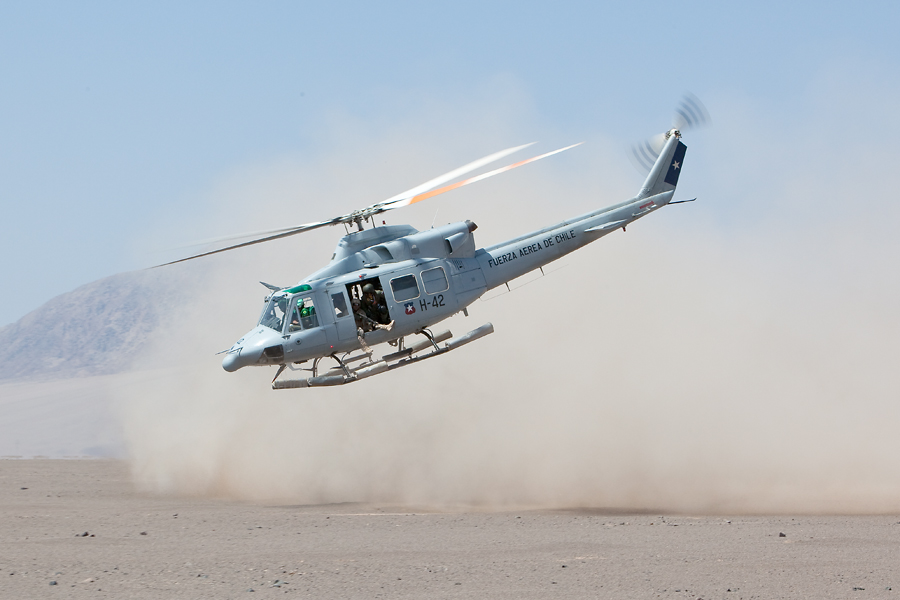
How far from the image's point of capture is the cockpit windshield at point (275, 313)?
1859cm

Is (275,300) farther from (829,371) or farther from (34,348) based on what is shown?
(34,348)

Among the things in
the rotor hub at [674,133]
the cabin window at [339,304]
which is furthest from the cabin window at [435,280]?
the rotor hub at [674,133]

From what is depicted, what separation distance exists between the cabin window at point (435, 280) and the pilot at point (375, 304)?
99 cm

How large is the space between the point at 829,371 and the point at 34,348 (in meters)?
133

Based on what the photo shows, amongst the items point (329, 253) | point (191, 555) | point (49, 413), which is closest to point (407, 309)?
point (191, 555)

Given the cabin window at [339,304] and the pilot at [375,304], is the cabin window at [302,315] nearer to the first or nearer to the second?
the cabin window at [339,304]

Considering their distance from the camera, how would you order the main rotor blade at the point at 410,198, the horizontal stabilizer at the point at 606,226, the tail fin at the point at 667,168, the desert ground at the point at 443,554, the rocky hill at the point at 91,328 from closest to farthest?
the desert ground at the point at 443,554 → the main rotor blade at the point at 410,198 → the horizontal stabilizer at the point at 606,226 → the tail fin at the point at 667,168 → the rocky hill at the point at 91,328

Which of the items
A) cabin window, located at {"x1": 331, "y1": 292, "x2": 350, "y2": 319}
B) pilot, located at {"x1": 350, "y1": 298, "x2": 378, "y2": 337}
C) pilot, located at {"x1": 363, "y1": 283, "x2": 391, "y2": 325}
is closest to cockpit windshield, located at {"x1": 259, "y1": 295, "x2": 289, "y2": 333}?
cabin window, located at {"x1": 331, "y1": 292, "x2": 350, "y2": 319}

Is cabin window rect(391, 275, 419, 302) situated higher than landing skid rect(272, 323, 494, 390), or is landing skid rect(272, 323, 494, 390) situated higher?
cabin window rect(391, 275, 419, 302)

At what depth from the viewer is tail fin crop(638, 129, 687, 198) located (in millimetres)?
22875

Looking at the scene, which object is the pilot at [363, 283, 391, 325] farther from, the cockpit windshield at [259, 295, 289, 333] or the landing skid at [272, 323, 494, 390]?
the cockpit windshield at [259, 295, 289, 333]

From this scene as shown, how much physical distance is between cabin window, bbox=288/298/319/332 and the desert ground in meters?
4.04

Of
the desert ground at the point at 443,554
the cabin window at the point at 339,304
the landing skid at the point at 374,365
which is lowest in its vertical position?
the desert ground at the point at 443,554

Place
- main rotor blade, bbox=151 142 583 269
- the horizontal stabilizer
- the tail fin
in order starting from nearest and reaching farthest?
main rotor blade, bbox=151 142 583 269 → the horizontal stabilizer → the tail fin
